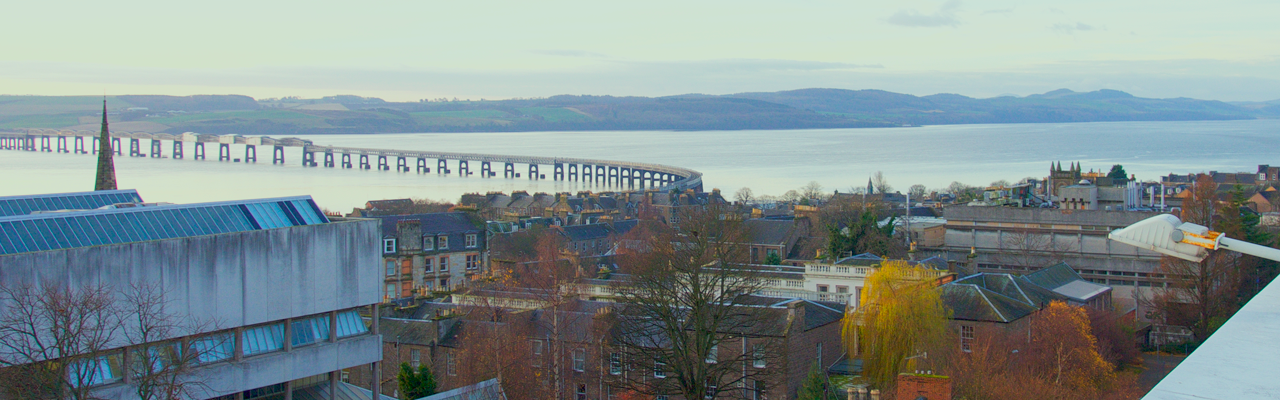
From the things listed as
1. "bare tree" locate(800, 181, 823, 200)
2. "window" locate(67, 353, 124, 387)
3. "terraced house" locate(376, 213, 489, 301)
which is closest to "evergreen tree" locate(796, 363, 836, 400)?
"window" locate(67, 353, 124, 387)

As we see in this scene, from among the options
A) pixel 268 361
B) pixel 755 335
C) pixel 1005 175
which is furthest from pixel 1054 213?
pixel 1005 175

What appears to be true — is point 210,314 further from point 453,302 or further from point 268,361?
point 453,302

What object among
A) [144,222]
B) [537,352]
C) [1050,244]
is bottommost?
[537,352]

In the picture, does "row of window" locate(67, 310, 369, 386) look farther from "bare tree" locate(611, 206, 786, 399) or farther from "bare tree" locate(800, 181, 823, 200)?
"bare tree" locate(800, 181, 823, 200)

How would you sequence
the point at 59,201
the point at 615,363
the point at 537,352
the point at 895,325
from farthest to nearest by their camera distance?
the point at 537,352, the point at 895,325, the point at 615,363, the point at 59,201

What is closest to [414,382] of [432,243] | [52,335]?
[52,335]

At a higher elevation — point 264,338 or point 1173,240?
point 1173,240

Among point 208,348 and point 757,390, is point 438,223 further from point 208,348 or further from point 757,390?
point 208,348
